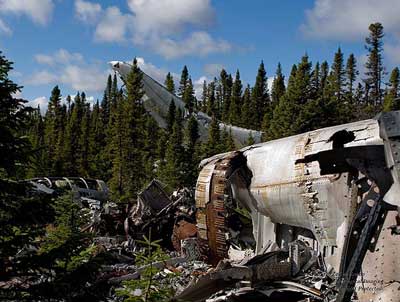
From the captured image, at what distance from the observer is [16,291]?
5.76 m

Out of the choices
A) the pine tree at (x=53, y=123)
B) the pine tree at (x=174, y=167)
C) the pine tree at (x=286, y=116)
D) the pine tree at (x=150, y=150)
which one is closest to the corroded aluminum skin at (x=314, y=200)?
the pine tree at (x=286, y=116)

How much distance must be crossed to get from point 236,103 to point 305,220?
2820 inches

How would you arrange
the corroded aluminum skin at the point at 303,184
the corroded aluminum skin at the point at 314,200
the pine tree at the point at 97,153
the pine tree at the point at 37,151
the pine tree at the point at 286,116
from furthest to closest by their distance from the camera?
the pine tree at the point at 97,153
the pine tree at the point at 286,116
the corroded aluminum skin at the point at 303,184
the corroded aluminum skin at the point at 314,200
the pine tree at the point at 37,151

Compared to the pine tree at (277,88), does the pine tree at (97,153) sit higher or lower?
lower

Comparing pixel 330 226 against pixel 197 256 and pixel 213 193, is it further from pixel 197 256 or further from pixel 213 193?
pixel 197 256

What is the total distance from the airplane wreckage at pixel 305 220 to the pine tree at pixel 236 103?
57.7 m

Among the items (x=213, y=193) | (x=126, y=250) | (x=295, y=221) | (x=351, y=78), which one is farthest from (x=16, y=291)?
(x=351, y=78)

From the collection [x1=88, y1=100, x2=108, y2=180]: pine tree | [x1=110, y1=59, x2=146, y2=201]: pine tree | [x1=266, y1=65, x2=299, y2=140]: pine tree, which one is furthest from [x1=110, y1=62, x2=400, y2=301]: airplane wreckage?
[x1=88, y1=100, x2=108, y2=180]: pine tree

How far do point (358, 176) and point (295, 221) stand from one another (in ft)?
7.90

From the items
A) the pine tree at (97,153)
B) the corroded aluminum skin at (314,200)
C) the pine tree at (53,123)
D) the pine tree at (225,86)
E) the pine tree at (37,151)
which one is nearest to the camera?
the pine tree at (37,151)

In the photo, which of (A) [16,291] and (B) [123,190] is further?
(B) [123,190]

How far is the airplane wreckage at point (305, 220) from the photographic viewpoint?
6035 mm

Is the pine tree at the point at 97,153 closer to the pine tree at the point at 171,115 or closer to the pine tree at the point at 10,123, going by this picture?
the pine tree at the point at 171,115

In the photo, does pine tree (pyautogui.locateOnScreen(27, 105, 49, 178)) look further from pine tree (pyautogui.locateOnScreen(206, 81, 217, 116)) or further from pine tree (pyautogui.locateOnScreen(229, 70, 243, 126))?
pine tree (pyautogui.locateOnScreen(206, 81, 217, 116))
